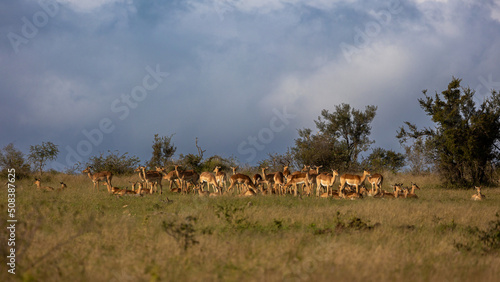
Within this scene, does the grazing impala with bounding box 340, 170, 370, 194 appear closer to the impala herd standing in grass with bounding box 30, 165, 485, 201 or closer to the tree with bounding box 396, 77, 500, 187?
the impala herd standing in grass with bounding box 30, 165, 485, 201

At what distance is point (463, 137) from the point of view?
28.1m

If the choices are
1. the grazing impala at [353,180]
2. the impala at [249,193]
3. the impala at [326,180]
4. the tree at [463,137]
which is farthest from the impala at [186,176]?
the tree at [463,137]

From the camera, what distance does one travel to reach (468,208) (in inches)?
639

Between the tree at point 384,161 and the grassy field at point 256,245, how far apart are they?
72.4 feet

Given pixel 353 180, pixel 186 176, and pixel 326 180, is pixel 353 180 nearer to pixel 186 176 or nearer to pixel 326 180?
pixel 326 180

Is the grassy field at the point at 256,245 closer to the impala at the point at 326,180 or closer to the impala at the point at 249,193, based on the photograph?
the impala at the point at 249,193

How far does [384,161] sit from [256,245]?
104ft

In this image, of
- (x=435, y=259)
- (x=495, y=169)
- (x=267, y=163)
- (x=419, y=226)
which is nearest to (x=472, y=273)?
(x=435, y=259)

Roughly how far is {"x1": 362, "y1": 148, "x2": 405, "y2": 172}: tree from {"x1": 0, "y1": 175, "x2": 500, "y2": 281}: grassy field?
22.1 metres

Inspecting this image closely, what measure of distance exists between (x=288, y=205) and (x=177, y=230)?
7.81 m

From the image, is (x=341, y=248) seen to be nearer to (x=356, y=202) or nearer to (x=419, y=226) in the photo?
(x=419, y=226)

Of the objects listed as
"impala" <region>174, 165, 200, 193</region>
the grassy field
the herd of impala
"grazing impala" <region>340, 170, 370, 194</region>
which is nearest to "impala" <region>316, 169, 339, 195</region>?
the herd of impala

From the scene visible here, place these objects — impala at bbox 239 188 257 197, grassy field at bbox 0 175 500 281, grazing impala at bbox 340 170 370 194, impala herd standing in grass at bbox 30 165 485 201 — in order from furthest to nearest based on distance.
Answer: grazing impala at bbox 340 170 370 194, impala herd standing in grass at bbox 30 165 485 201, impala at bbox 239 188 257 197, grassy field at bbox 0 175 500 281

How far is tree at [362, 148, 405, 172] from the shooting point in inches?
1463
